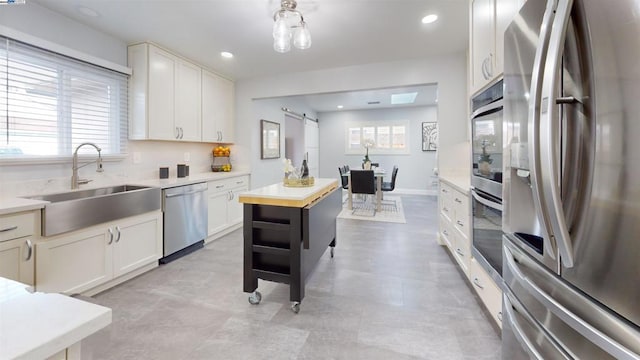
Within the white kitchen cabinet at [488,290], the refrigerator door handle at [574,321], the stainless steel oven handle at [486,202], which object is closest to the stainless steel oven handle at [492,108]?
the stainless steel oven handle at [486,202]

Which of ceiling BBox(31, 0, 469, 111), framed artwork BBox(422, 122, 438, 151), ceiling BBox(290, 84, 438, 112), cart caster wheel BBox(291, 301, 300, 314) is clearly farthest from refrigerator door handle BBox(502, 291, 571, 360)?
framed artwork BBox(422, 122, 438, 151)

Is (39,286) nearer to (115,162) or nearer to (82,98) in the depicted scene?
(115,162)

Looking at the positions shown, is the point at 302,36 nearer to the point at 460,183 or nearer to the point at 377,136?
the point at 460,183

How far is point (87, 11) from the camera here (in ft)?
8.04

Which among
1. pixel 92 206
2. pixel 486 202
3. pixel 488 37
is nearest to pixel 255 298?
pixel 92 206

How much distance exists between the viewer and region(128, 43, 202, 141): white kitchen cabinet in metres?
3.05

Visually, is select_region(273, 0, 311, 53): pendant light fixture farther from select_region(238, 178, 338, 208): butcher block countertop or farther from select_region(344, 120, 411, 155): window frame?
select_region(344, 120, 411, 155): window frame

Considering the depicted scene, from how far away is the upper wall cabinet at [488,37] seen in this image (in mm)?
1531

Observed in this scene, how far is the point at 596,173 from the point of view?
0.64 m

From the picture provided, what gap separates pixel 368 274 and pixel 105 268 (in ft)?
7.91

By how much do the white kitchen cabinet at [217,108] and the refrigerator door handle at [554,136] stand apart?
13.1ft

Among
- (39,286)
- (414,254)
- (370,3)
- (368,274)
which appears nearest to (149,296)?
(39,286)

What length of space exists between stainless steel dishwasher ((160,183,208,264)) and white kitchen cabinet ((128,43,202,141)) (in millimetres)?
742

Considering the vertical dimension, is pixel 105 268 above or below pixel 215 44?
below
